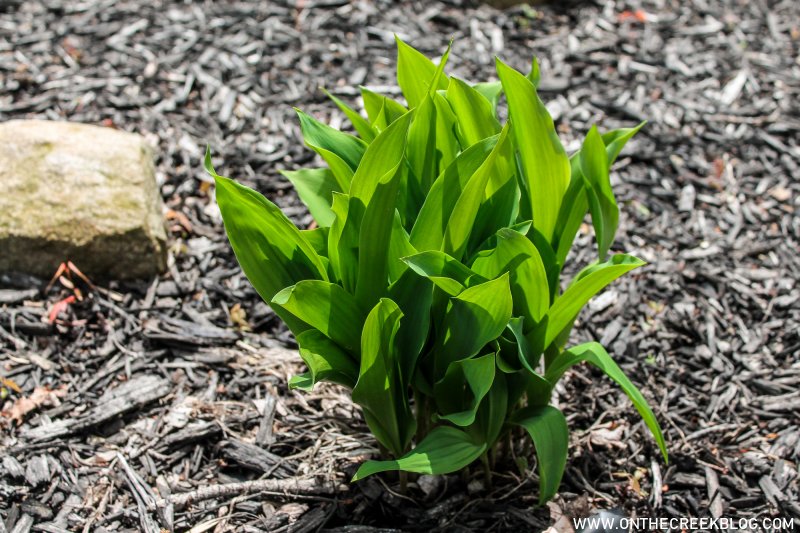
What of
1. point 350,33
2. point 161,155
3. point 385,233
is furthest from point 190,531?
point 350,33

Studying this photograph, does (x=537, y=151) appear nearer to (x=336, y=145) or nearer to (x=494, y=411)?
(x=336, y=145)

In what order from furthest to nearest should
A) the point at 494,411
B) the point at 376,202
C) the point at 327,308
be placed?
the point at 494,411 → the point at 327,308 → the point at 376,202

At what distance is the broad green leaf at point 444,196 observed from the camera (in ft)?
6.75

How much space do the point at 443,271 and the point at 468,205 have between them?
0.56 ft

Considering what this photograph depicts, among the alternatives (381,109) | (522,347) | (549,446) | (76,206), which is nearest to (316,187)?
(381,109)

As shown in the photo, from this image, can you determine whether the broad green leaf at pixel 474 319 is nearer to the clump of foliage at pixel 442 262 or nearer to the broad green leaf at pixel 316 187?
the clump of foliage at pixel 442 262

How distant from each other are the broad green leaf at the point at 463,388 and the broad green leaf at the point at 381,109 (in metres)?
0.69

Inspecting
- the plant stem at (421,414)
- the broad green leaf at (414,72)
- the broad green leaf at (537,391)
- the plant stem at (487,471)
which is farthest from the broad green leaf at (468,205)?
the plant stem at (487,471)

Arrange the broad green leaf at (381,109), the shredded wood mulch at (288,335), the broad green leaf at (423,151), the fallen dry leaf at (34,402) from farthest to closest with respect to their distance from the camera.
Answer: the fallen dry leaf at (34,402)
the shredded wood mulch at (288,335)
the broad green leaf at (381,109)
the broad green leaf at (423,151)

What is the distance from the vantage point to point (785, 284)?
346 centimetres

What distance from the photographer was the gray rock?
10.5ft

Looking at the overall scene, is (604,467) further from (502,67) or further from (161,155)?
(161,155)

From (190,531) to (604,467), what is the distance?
1.32 meters

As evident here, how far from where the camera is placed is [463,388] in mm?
2312
